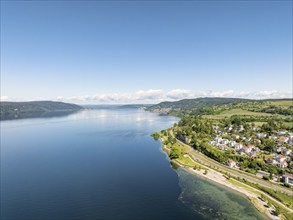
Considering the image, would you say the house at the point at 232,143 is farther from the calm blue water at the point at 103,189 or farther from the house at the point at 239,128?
the calm blue water at the point at 103,189

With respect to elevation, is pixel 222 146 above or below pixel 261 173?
above

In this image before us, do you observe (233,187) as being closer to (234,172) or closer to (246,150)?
(234,172)

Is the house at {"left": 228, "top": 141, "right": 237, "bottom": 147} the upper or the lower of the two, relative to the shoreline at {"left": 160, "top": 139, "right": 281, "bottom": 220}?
upper

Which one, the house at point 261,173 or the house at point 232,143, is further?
the house at point 232,143

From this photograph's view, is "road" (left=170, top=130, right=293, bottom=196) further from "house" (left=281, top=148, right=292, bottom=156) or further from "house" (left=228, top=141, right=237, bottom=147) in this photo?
"house" (left=281, top=148, right=292, bottom=156)

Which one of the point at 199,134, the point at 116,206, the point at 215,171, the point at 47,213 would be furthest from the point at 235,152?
the point at 47,213

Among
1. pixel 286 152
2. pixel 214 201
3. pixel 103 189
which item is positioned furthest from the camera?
pixel 286 152

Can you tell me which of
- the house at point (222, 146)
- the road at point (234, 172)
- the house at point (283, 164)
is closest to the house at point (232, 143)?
the house at point (222, 146)

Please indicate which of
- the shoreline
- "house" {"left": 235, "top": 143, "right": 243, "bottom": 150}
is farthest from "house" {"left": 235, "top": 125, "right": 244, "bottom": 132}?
the shoreline

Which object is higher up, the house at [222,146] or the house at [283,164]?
the house at [222,146]

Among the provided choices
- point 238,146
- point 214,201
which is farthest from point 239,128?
point 214,201

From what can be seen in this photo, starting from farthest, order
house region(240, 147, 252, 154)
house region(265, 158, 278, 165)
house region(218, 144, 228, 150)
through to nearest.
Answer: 1. house region(218, 144, 228, 150)
2. house region(240, 147, 252, 154)
3. house region(265, 158, 278, 165)

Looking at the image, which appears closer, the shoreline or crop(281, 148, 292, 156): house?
the shoreline
